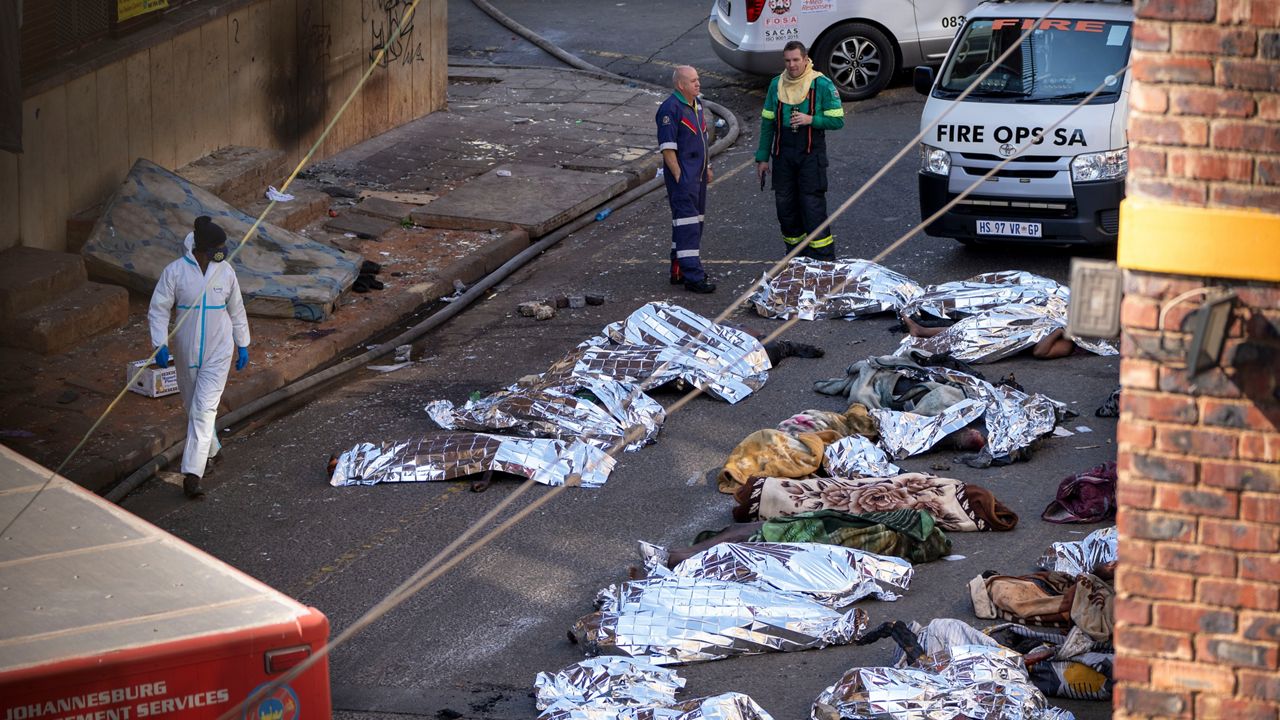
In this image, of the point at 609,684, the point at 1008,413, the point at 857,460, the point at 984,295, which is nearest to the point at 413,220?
the point at 984,295

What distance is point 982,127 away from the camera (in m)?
13.1

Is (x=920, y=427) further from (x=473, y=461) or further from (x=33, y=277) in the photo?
(x=33, y=277)

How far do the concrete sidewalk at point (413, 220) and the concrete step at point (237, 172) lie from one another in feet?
1.98

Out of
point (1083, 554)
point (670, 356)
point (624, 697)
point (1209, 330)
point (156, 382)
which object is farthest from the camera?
point (670, 356)

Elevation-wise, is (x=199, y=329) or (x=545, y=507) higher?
(x=199, y=329)

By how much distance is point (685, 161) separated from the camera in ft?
43.4

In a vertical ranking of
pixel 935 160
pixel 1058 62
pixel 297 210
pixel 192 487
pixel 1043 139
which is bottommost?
pixel 192 487

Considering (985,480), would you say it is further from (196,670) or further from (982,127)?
(196,670)

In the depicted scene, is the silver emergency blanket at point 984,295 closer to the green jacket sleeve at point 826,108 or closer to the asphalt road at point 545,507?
the asphalt road at point 545,507

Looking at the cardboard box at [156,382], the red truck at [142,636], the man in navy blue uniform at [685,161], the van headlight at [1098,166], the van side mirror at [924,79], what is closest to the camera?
the red truck at [142,636]

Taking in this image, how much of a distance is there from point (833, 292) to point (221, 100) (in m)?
6.81

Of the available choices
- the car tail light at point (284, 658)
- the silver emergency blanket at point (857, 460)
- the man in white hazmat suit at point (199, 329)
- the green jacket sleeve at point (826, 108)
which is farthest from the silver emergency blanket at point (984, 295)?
the car tail light at point (284, 658)

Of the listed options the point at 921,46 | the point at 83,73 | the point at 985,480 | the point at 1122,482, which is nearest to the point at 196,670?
the point at 1122,482

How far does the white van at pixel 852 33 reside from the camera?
19.4 metres
